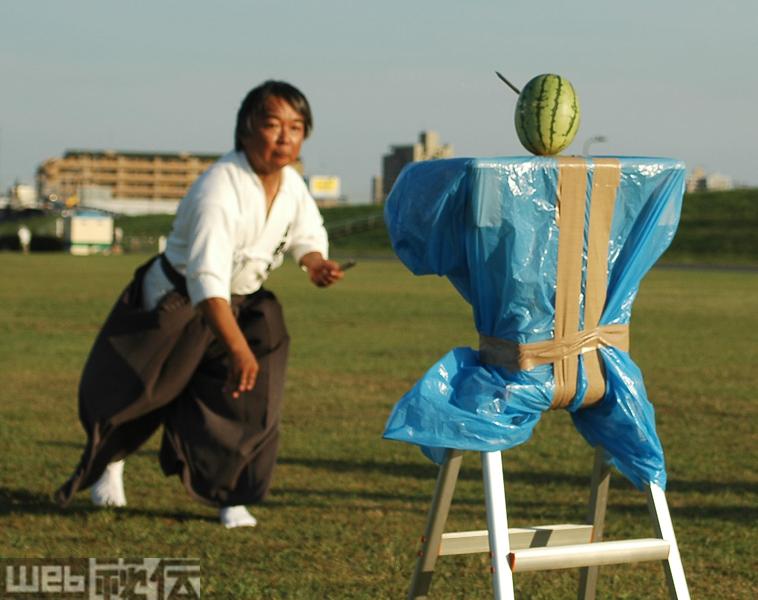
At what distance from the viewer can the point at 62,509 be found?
6.90 metres

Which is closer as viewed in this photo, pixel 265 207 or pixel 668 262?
pixel 265 207

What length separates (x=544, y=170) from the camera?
351 cm

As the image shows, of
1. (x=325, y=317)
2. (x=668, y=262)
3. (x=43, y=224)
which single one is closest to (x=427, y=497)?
(x=325, y=317)

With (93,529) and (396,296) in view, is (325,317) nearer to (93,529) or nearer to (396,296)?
(396,296)

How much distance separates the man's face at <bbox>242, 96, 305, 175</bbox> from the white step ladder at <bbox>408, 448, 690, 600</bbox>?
2355mm

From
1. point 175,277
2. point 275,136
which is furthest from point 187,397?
point 275,136

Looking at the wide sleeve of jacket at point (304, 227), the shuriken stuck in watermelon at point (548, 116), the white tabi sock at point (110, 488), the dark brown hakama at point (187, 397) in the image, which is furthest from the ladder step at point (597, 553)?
the white tabi sock at point (110, 488)

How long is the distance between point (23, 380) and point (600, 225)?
396 inches

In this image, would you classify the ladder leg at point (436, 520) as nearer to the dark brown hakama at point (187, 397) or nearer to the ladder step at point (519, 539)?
the ladder step at point (519, 539)

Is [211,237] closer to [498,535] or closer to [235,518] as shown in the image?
[235,518]

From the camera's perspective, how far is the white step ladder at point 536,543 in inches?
136

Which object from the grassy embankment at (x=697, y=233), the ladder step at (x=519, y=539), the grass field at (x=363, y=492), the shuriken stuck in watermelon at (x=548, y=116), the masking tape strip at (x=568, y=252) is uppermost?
the shuriken stuck in watermelon at (x=548, y=116)

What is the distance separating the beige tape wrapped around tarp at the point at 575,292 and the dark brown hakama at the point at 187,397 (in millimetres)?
2928

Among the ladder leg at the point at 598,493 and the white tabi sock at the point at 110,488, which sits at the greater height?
the ladder leg at the point at 598,493
